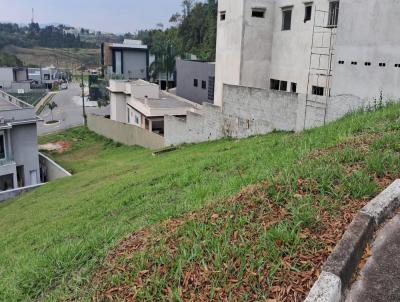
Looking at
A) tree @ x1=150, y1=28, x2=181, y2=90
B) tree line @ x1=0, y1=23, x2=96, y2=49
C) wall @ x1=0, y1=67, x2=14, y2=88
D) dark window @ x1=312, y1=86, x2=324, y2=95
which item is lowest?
wall @ x1=0, y1=67, x2=14, y2=88

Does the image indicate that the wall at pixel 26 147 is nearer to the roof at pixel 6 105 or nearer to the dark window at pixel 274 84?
the roof at pixel 6 105

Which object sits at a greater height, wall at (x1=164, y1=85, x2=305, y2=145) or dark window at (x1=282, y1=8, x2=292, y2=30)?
dark window at (x1=282, y1=8, x2=292, y2=30)

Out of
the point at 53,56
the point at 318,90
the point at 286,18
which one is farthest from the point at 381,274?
the point at 53,56

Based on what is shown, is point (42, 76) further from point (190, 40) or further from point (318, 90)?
point (318, 90)

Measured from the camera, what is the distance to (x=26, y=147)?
772 inches

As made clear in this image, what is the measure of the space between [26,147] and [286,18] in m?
13.7

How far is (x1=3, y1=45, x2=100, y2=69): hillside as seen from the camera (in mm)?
122438

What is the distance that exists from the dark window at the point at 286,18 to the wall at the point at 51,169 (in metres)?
11.7

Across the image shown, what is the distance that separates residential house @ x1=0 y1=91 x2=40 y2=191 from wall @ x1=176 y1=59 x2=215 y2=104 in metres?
12.0

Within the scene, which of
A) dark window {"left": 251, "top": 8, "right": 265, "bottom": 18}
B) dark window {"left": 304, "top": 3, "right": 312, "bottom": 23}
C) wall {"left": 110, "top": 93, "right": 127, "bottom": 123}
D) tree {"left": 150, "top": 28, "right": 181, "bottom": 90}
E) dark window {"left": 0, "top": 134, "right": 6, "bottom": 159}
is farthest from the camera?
tree {"left": 150, "top": 28, "right": 181, "bottom": 90}

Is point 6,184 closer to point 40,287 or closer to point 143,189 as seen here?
point 143,189

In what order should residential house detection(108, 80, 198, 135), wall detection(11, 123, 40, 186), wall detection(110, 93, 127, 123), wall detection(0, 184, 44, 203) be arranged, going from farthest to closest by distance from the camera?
wall detection(110, 93, 127, 123), residential house detection(108, 80, 198, 135), wall detection(11, 123, 40, 186), wall detection(0, 184, 44, 203)

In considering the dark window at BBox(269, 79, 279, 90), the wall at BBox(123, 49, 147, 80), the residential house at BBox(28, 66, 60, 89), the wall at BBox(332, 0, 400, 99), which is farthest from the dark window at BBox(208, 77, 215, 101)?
the residential house at BBox(28, 66, 60, 89)

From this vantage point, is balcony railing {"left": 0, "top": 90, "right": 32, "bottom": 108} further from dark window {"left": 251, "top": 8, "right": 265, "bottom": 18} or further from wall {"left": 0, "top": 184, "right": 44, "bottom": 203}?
dark window {"left": 251, "top": 8, "right": 265, "bottom": 18}
